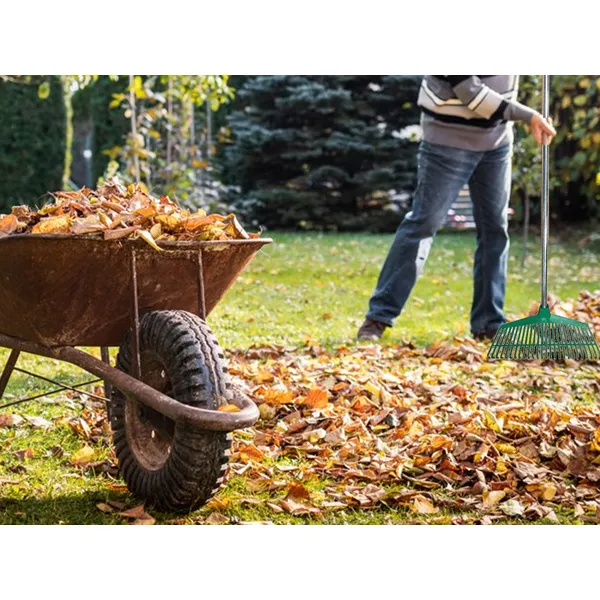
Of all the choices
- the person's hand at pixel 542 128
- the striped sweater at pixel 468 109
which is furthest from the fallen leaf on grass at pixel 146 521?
the striped sweater at pixel 468 109

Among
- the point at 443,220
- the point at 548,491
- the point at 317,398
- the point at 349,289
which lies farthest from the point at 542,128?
the point at 349,289

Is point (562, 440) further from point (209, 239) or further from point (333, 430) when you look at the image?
point (209, 239)

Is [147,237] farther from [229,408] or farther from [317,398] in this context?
[317,398]

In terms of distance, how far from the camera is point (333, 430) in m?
2.96

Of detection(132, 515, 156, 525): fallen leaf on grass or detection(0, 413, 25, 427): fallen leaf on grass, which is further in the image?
detection(0, 413, 25, 427): fallen leaf on grass

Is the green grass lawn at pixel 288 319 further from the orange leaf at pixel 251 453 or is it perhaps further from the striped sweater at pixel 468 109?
the striped sweater at pixel 468 109

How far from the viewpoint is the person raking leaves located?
4344mm

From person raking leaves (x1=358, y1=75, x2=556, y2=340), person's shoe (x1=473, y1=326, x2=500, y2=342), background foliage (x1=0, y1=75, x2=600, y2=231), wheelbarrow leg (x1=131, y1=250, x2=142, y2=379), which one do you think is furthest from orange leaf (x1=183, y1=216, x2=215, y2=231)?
background foliage (x1=0, y1=75, x2=600, y2=231)

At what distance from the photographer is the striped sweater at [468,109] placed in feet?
13.9

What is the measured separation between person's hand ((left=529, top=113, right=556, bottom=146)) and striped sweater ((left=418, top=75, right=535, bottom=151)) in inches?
16.4

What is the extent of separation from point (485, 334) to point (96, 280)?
2.74m

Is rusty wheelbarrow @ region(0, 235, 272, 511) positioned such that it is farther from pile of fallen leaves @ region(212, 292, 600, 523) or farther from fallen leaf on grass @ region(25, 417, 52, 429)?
fallen leaf on grass @ region(25, 417, 52, 429)

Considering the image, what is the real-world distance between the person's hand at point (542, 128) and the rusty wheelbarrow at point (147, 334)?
5.24 ft

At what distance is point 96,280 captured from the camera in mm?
2363
